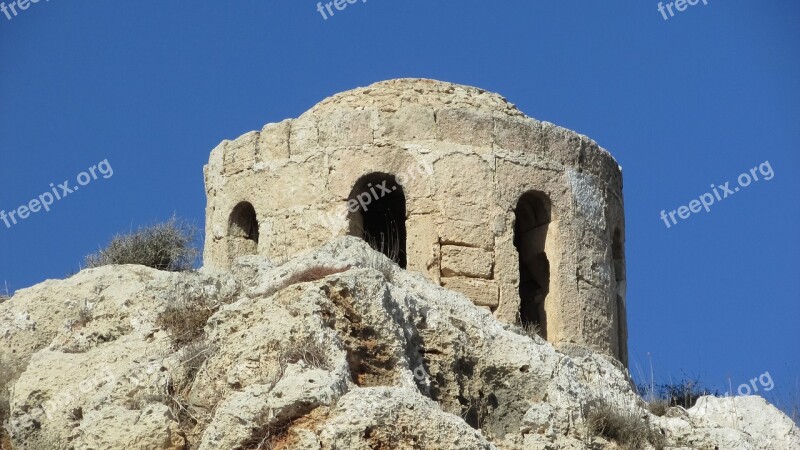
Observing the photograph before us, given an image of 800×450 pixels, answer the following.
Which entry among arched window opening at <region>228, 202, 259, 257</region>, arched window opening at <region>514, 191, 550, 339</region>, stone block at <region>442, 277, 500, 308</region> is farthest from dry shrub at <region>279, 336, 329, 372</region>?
arched window opening at <region>228, 202, 259, 257</region>

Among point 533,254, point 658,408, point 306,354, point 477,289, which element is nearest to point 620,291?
point 533,254

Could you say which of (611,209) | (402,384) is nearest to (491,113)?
(611,209)

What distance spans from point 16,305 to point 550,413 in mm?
5258

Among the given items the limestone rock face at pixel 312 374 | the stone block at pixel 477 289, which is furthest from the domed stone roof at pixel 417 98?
the limestone rock face at pixel 312 374

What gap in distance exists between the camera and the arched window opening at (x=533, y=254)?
1706cm

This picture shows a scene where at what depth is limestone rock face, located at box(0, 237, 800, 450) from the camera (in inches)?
379

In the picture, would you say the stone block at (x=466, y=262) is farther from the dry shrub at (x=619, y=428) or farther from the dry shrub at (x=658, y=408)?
the dry shrub at (x=619, y=428)

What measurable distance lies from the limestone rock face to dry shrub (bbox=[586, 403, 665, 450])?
61mm

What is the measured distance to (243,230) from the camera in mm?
17734

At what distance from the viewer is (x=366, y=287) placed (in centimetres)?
1088

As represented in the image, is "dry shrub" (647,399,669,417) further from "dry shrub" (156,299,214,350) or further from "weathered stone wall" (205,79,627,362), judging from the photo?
"dry shrub" (156,299,214,350)

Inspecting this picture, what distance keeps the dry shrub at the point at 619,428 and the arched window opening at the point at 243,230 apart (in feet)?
22.8

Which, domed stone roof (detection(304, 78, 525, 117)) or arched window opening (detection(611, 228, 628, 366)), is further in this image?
arched window opening (detection(611, 228, 628, 366))

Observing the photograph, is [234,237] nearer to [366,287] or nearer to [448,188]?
[448,188]
